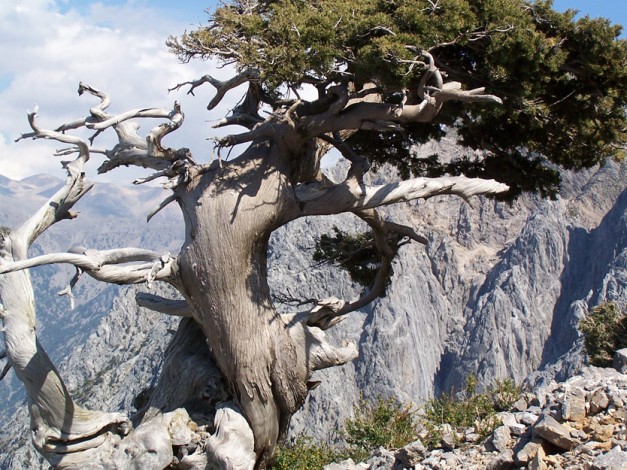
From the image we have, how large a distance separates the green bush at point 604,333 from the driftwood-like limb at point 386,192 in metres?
8.72

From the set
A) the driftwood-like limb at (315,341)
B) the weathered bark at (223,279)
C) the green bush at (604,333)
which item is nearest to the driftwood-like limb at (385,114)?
the weathered bark at (223,279)

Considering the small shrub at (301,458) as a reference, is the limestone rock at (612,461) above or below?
above

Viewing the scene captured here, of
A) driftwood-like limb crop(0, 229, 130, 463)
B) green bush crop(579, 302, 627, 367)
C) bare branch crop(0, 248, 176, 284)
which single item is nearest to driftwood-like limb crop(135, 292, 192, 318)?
bare branch crop(0, 248, 176, 284)

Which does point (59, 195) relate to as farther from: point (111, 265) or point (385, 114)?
point (385, 114)

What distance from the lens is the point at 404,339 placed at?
123m

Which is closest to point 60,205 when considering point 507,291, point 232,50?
point 232,50

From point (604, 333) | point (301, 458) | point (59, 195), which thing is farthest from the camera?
point (604, 333)

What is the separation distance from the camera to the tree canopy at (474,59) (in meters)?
9.45

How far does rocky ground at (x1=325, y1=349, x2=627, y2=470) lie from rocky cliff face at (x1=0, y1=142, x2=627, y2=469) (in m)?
87.7

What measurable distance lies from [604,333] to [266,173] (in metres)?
17.1

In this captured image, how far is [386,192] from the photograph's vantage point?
10.5 meters

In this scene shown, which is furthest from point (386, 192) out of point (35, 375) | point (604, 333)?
point (604, 333)

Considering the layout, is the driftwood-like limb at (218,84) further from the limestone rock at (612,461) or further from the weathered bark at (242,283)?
the limestone rock at (612,461)

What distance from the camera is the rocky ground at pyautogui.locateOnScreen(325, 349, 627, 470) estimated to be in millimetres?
7508
